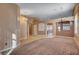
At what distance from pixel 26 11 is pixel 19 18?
0.18 m

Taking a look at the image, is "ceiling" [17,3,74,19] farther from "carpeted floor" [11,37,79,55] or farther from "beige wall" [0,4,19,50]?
"carpeted floor" [11,37,79,55]

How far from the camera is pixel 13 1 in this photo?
2463mm

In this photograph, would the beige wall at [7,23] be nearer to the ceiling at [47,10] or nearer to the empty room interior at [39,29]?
the empty room interior at [39,29]

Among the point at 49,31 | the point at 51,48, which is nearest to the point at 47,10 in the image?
the point at 49,31

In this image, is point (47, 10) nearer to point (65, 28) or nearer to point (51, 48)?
point (65, 28)

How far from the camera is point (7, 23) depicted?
248cm

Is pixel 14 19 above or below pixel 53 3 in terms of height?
below

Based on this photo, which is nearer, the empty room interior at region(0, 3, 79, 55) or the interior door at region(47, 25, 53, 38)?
the empty room interior at region(0, 3, 79, 55)

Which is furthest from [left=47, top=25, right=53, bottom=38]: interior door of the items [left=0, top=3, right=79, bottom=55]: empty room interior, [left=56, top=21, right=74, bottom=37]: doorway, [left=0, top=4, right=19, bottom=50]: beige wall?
[left=0, top=4, right=19, bottom=50]: beige wall

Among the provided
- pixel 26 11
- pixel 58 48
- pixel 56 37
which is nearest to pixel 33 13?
pixel 26 11

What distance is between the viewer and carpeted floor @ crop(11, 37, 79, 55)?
2459 mm

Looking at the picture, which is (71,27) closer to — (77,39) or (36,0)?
(77,39)

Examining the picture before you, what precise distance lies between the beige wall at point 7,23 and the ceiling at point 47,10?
163mm

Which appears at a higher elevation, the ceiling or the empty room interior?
the ceiling
